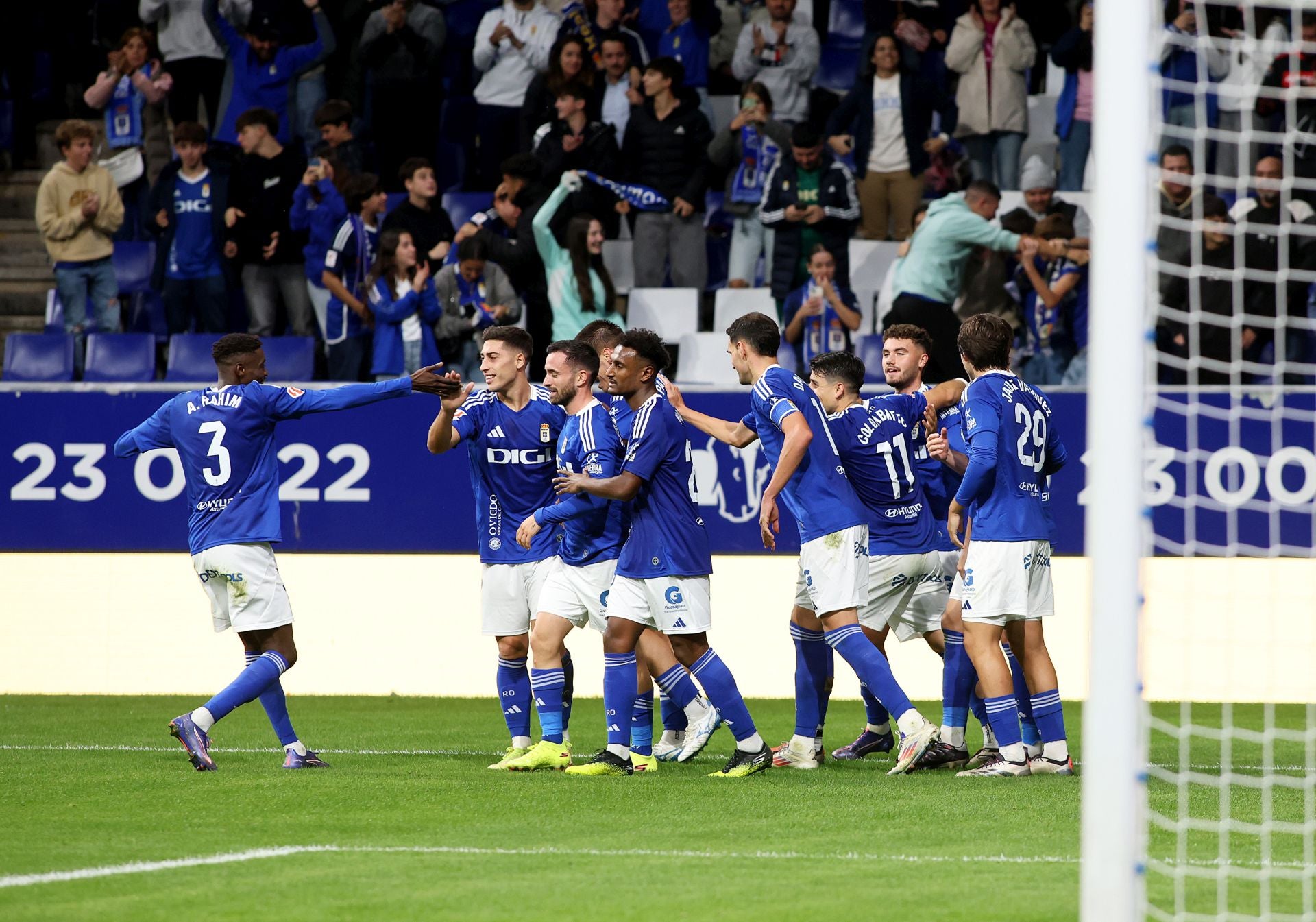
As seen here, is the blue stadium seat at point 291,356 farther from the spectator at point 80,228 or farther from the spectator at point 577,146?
the spectator at point 577,146

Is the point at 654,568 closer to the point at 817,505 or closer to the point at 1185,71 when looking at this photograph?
the point at 817,505

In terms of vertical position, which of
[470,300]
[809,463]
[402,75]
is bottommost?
[809,463]

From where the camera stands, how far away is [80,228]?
14.1 meters

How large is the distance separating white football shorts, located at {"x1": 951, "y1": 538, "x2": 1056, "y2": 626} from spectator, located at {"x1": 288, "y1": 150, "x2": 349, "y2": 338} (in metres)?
7.30

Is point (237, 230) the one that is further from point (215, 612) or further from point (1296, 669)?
point (1296, 669)

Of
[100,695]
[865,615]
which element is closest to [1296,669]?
[865,615]

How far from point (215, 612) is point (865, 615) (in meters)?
3.30

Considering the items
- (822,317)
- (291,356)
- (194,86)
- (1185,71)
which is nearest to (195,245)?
(291,356)

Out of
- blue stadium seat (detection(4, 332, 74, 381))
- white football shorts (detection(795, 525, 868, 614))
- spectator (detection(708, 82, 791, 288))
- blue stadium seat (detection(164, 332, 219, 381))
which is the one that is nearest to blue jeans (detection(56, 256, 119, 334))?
blue stadium seat (detection(4, 332, 74, 381))

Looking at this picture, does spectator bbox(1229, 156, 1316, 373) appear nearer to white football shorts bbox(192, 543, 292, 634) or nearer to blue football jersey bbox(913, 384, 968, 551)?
blue football jersey bbox(913, 384, 968, 551)

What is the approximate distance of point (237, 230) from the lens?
13.9 m

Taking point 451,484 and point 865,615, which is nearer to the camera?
point 865,615

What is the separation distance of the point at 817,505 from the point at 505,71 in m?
8.55

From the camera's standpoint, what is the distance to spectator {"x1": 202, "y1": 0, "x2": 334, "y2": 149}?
15625mm
